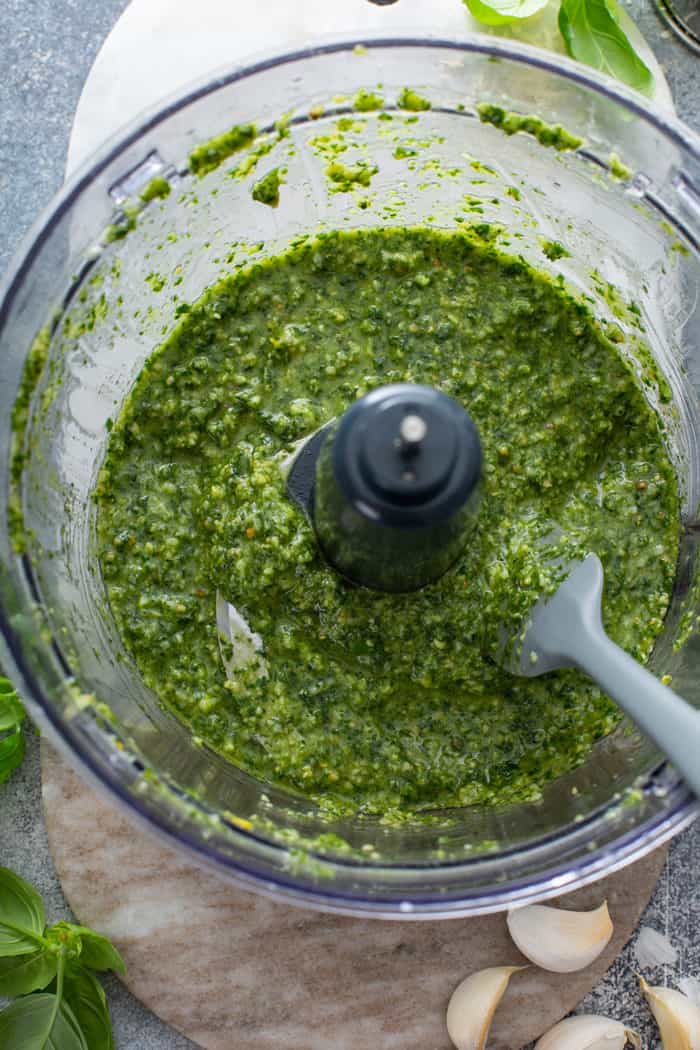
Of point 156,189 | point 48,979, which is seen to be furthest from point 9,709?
point 156,189

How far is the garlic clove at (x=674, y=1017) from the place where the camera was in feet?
6.49

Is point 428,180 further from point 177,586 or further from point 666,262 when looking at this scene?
point 177,586

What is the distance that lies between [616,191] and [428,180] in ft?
1.07

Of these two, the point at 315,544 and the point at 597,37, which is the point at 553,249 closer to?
the point at 597,37

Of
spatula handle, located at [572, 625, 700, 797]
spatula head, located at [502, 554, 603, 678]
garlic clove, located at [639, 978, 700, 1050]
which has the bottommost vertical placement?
garlic clove, located at [639, 978, 700, 1050]

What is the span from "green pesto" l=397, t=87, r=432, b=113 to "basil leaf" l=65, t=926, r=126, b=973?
4.73 ft

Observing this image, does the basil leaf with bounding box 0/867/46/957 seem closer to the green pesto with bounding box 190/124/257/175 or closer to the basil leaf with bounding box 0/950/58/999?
the basil leaf with bounding box 0/950/58/999

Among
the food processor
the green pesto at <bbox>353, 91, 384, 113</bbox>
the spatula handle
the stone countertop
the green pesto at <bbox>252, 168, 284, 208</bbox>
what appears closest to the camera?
the spatula handle

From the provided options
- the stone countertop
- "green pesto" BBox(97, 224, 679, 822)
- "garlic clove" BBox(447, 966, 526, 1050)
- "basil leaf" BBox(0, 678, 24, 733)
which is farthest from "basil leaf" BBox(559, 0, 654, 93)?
"garlic clove" BBox(447, 966, 526, 1050)

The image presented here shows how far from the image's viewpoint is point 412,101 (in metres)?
1.66

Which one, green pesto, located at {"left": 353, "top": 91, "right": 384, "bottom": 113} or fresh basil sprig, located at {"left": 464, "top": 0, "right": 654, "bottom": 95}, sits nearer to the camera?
green pesto, located at {"left": 353, "top": 91, "right": 384, "bottom": 113}

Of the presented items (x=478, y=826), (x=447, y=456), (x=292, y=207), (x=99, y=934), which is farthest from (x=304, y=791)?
(x=292, y=207)

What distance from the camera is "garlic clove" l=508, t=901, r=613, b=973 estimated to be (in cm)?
191

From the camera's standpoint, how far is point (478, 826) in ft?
5.80
